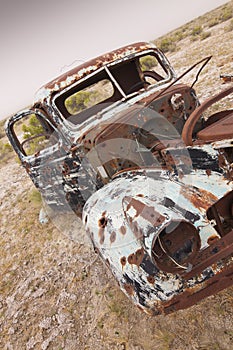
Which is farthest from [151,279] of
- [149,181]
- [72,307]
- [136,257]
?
[72,307]

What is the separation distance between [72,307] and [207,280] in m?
1.98

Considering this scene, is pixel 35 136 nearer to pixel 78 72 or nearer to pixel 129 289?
pixel 78 72

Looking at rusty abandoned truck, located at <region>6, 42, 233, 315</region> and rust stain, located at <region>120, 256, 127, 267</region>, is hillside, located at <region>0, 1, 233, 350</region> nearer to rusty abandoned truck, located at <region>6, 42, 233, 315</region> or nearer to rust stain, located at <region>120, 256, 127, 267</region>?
rusty abandoned truck, located at <region>6, 42, 233, 315</region>

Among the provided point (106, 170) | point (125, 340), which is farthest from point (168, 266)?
point (106, 170)

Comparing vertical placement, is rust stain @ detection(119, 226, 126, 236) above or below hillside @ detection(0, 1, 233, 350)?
above

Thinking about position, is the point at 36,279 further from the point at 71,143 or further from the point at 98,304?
the point at 71,143

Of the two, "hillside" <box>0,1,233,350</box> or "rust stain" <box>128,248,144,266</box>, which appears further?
"hillside" <box>0,1,233,350</box>

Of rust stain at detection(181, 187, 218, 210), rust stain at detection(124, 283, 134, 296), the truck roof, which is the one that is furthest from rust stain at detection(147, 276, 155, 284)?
the truck roof

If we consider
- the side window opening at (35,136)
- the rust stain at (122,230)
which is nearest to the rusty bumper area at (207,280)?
the rust stain at (122,230)

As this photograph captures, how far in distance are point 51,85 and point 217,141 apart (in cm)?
206

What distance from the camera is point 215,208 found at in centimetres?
225

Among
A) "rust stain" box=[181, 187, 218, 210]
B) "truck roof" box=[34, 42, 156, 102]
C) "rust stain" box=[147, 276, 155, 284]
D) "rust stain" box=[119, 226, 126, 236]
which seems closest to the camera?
"rust stain" box=[147, 276, 155, 284]

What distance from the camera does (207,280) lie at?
5.98 feet

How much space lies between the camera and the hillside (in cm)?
254
